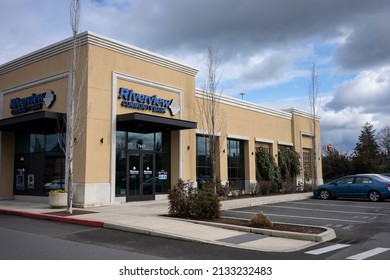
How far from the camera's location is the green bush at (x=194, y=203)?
514 inches

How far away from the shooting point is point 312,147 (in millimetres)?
36500

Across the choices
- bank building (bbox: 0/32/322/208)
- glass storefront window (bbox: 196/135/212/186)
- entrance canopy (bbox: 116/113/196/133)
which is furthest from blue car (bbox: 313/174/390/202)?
entrance canopy (bbox: 116/113/196/133)

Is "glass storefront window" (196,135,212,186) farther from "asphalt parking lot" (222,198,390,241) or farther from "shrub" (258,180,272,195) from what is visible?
"asphalt parking lot" (222,198,390,241)

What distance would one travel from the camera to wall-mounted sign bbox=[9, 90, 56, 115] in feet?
63.0

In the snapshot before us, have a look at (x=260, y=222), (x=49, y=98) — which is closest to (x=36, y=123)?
(x=49, y=98)

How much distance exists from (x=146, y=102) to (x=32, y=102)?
5.78 metres

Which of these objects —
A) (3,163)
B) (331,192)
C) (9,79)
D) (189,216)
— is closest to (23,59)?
(9,79)

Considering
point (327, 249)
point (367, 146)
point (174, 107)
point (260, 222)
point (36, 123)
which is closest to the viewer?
point (327, 249)

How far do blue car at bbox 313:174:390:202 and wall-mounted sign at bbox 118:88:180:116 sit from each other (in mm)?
9919

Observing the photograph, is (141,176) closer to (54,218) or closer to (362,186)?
(54,218)

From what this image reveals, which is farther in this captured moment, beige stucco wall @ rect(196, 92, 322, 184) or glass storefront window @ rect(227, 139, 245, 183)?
glass storefront window @ rect(227, 139, 245, 183)

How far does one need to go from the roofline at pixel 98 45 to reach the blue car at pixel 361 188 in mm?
10560

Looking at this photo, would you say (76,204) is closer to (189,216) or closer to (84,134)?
(84,134)

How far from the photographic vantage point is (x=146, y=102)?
66.5 ft
